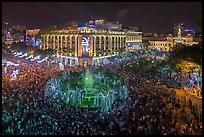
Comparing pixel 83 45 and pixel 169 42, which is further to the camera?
pixel 169 42

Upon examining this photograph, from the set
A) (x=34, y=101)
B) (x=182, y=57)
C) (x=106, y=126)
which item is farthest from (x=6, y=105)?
(x=182, y=57)

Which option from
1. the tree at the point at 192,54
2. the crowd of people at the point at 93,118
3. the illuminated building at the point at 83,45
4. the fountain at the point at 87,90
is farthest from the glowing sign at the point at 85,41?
the crowd of people at the point at 93,118

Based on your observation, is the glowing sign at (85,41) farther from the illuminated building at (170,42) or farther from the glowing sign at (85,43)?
the illuminated building at (170,42)

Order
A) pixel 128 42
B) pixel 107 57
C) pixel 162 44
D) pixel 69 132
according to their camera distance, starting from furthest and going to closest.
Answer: pixel 162 44 < pixel 128 42 < pixel 107 57 < pixel 69 132

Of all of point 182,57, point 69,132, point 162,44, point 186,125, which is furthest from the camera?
point 162,44

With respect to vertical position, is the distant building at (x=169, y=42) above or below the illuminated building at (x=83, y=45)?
above

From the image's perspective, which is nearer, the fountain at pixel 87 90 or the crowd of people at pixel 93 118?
the crowd of people at pixel 93 118

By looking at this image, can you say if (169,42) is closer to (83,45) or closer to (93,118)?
(83,45)

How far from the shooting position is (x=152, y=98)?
1975cm

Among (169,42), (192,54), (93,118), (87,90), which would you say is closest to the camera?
(93,118)

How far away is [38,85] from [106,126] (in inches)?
396

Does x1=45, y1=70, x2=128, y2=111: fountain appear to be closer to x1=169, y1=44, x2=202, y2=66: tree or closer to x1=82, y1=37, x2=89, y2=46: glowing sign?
x1=169, y1=44, x2=202, y2=66: tree

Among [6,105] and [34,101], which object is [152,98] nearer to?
[34,101]

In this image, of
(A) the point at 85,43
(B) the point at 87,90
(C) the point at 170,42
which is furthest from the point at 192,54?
(C) the point at 170,42
